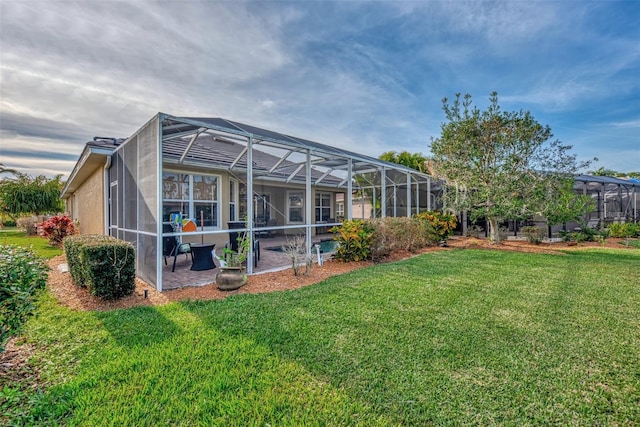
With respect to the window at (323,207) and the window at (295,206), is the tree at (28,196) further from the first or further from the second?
the window at (323,207)

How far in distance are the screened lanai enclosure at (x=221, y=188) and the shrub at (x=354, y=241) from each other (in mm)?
768

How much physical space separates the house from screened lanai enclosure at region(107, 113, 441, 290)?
0.03 meters

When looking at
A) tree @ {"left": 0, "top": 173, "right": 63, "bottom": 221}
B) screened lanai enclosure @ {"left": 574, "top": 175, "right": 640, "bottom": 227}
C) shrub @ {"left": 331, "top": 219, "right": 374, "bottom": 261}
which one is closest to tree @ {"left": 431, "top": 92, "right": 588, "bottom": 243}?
shrub @ {"left": 331, "top": 219, "right": 374, "bottom": 261}

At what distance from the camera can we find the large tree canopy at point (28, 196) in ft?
75.5

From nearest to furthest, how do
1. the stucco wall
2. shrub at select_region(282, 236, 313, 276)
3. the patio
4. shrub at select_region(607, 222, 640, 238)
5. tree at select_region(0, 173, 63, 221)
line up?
the patio
shrub at select_region(282, 236, 313, 276)
the stucco wall
shrub at select_region(607, 222, 640, 238)
tree at select_region(0, 173, 63, 221)

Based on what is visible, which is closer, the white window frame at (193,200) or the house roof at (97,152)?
the house roof at (97,152)

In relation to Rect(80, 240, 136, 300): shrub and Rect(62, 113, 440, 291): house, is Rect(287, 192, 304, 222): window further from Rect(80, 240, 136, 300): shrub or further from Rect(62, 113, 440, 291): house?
Rect(80, 240, 136, 300): shrub

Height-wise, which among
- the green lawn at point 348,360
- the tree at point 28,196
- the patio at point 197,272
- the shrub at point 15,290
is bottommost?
the green lawn at point 348,360

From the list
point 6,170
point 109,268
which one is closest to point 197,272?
point 109,268

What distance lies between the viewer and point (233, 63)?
28.4 ft

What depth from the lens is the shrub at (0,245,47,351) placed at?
2.47m

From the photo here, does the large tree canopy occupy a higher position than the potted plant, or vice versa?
the large tree canopy

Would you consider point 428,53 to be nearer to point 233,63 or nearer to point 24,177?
point 233,63

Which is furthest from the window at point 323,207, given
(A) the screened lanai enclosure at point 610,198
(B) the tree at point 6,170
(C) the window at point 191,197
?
(B) the tree at point 6,170
